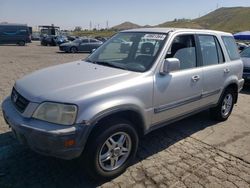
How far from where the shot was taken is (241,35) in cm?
1812

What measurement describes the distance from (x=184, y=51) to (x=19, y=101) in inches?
103

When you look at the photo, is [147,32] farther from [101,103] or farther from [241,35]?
[241,35]

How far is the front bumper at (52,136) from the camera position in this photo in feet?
9.44

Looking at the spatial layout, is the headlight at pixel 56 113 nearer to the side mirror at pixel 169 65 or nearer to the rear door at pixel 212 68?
the side mirror at pixel 169 65

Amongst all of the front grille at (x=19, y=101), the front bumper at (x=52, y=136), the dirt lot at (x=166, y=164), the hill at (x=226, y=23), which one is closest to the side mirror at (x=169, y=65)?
the dirt lot at (x=166, y=164)

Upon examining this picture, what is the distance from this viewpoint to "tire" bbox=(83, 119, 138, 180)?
316 centimetres

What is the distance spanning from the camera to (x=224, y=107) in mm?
5789

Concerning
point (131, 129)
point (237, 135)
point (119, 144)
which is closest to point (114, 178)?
point (119, 144)

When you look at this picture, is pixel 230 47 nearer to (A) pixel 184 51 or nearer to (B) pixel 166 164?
(A) pixel 184 51

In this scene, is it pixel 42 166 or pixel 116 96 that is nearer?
pixel 116 96

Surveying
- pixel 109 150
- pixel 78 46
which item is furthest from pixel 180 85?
pixel 78 46

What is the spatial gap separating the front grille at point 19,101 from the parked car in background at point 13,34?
34.0 meters

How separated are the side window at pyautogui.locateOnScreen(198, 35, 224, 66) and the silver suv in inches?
0.8

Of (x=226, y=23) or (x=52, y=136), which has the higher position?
(x=226, y=23)
